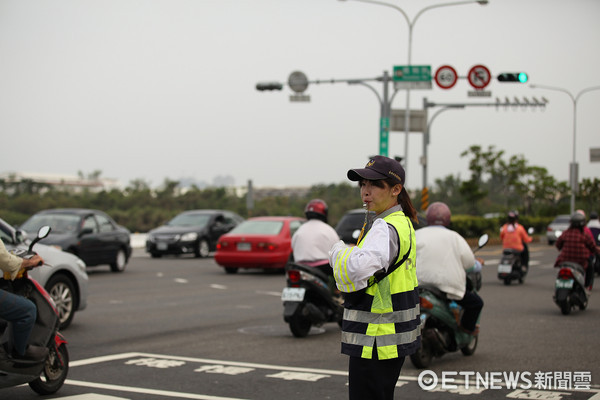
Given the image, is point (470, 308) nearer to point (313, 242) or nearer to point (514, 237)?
point (313, 242)

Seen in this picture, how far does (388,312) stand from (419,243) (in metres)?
4.26

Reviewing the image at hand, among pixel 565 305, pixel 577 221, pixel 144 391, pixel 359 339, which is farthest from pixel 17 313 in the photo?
pixel 577 221

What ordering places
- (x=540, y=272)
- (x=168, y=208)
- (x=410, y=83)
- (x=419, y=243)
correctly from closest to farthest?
(x=419, y=243) → (x=540, y=272) → (x=410, y=83) → (x=168, y=208)

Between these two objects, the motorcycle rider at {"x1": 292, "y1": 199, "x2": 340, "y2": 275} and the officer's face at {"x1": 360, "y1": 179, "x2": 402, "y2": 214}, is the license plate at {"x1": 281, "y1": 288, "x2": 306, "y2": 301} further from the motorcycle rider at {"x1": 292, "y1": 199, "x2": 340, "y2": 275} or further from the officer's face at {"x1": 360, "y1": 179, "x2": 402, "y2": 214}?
the officer's face at {"x1": 360, "y1": 179, "x2": 402, "y2": 214}

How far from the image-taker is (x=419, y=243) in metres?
8.39

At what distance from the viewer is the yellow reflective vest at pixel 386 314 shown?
4.18 metres

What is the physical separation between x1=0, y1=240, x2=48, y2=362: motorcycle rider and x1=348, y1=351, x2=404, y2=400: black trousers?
345 centimetres

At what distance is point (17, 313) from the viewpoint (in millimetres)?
6625

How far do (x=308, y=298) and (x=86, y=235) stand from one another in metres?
10.8

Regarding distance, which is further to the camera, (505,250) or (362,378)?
(505,250)

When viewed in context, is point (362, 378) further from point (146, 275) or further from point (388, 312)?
point (146, 275)

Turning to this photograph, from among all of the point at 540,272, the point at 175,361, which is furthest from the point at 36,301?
the point at 540,272

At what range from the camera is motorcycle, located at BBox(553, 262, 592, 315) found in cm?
1295

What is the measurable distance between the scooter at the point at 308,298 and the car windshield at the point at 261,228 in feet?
35.6
